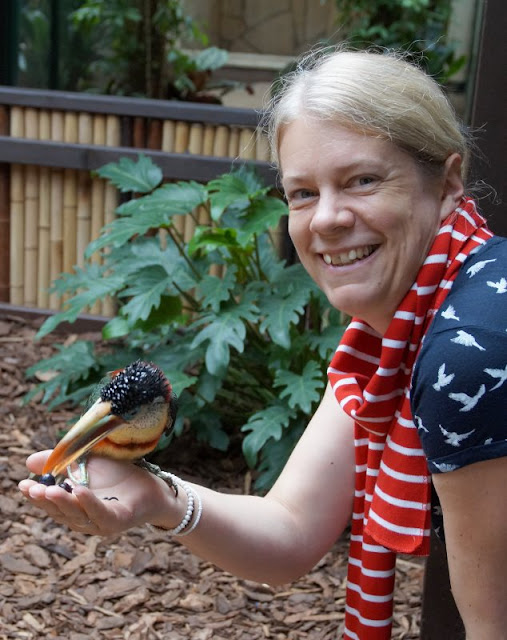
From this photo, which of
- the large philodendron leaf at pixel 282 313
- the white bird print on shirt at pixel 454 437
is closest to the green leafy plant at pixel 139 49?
the large philodendron leaf at pixel 282 313

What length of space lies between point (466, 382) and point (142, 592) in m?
1.60

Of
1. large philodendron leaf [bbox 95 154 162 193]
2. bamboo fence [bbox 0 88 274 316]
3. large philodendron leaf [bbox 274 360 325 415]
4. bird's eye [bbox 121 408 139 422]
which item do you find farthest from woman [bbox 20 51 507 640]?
bamboo fence [bbox 0 88 274 316]

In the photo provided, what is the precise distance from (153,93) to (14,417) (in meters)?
2.96

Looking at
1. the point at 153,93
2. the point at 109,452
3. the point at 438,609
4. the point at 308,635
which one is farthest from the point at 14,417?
the point at 153,93

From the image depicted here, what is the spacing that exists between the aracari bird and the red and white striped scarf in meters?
0.42

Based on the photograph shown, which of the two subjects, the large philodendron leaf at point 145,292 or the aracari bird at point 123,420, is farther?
the large philodendron leaf at point 145,292

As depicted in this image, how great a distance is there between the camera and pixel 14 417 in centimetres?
351

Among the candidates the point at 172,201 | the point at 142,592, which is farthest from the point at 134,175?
the point at 142,592

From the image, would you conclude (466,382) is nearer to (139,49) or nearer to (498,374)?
A: (498,374)

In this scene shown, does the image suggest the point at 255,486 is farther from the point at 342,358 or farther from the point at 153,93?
the point at 153,93

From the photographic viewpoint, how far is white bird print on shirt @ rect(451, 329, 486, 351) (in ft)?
4.10

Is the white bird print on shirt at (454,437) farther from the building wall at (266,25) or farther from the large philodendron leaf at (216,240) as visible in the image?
the building wall at (266,25)

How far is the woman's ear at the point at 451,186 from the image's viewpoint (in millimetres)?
1466

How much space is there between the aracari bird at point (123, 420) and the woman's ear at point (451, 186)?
0.56 meters
